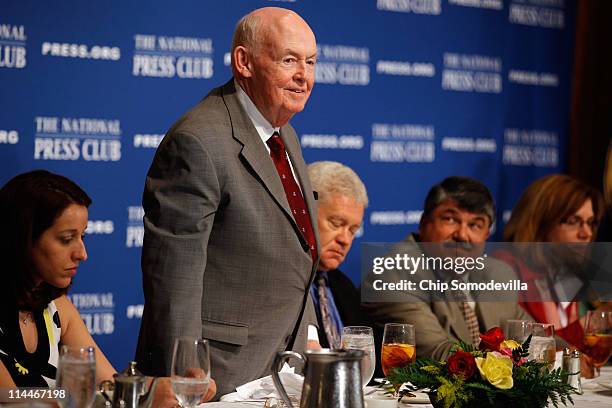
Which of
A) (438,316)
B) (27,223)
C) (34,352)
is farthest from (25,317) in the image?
(438,316)

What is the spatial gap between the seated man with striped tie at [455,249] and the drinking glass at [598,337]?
0.85 meters

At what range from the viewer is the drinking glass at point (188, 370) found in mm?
1951

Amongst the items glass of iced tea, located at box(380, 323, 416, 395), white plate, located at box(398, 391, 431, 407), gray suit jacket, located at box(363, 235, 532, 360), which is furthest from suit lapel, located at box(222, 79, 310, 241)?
gray suit jacket, located at box(363, 235, 532, 360)

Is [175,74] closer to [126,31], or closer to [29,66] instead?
[126,31]

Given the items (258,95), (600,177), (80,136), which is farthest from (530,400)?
(600,177)

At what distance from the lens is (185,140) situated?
103 inches

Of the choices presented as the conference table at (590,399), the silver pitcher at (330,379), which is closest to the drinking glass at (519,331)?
the conference table at (590,399)

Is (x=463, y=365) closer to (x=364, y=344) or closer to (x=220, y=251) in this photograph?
(x=364, y=344)

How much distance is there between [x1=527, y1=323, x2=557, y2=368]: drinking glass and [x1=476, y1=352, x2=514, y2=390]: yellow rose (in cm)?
31

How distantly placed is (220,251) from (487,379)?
32.7 inches

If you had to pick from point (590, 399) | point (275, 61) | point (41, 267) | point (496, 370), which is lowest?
point (590, 399)

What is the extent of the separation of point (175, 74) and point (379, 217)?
3.91 feet

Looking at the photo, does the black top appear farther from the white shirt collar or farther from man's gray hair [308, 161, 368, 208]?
man's gray hair [308, 161, 368, 208]

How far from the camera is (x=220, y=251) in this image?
105 inches
